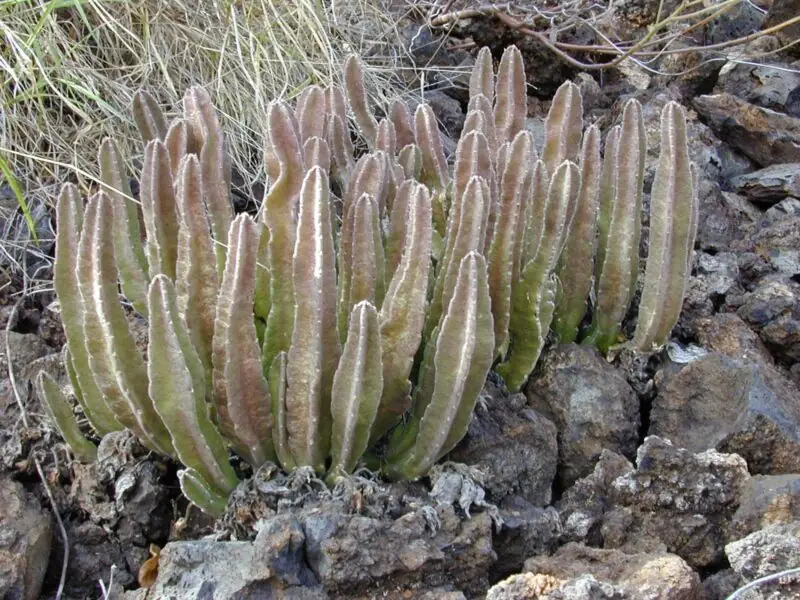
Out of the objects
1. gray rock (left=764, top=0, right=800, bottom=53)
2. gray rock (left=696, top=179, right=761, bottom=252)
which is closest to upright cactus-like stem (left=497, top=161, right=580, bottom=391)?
gray rock (left=696, top=179, right=761, bottom=252)

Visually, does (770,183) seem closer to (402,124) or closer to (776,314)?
(776,314)

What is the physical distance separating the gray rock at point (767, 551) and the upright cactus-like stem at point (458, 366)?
0.59 m

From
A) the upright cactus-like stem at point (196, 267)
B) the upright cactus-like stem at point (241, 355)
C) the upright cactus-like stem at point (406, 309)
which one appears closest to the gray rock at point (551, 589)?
the upright cactus-like stem at point (406, 309)

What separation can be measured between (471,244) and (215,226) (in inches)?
26.2

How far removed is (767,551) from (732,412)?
0.59 meters

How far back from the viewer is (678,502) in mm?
1938

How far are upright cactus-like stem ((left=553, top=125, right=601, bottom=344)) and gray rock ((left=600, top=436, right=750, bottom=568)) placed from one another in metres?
0.55

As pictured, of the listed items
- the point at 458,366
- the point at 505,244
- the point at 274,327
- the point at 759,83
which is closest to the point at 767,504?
the point at 458,366

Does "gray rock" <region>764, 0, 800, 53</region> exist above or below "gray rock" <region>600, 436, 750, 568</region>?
above

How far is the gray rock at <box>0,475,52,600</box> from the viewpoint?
183 centimetres

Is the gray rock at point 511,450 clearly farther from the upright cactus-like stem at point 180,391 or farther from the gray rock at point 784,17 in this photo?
the gray rock at point 784,17

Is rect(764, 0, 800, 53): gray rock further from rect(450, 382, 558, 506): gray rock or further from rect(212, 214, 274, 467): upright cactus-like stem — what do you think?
rect(212, 214, 274, 467): upright cactus-like stem

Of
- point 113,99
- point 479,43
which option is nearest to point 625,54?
point 479,43

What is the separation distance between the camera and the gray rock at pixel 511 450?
2.03 m
